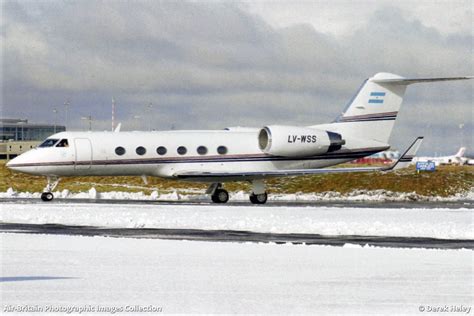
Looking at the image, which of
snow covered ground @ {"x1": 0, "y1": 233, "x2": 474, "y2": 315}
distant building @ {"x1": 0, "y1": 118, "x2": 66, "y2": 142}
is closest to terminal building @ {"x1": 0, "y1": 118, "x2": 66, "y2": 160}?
distant building @ {"x1": 0, "y1": 118, "x2": 66, "y2": 142}

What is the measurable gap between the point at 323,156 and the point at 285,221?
572 inches

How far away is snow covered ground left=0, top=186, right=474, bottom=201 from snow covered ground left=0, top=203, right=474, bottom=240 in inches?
461

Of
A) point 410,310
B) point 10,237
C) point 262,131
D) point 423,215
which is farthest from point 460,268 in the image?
point 262,131

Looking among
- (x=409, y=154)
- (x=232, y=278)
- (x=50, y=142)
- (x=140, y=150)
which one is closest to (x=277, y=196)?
(x=140, y=150)

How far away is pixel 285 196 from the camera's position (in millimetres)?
43656

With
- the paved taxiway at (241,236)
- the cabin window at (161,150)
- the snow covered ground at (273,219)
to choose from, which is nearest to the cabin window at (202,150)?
the cabin window at (161,150)

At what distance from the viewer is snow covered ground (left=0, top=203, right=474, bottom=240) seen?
1981cm

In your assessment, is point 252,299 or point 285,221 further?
point 285,221

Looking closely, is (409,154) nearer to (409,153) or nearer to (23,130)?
(409,153)

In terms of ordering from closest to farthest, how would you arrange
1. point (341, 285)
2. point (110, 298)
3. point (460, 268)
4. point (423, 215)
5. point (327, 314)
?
1. point (327, 314)
2. point (110, 298)
3. point (341, 285)
4. point (460, 268)
5. point (423, 215)

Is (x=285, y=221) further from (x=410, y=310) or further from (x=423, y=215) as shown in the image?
(x=410, y=310)

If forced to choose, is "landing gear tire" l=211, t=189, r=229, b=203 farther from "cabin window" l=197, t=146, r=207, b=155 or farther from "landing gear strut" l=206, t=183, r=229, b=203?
"cabin window" l=197, t=146, r=207, b=155

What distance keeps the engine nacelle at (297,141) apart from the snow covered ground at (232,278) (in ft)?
64.2

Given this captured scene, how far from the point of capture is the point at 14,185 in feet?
159
